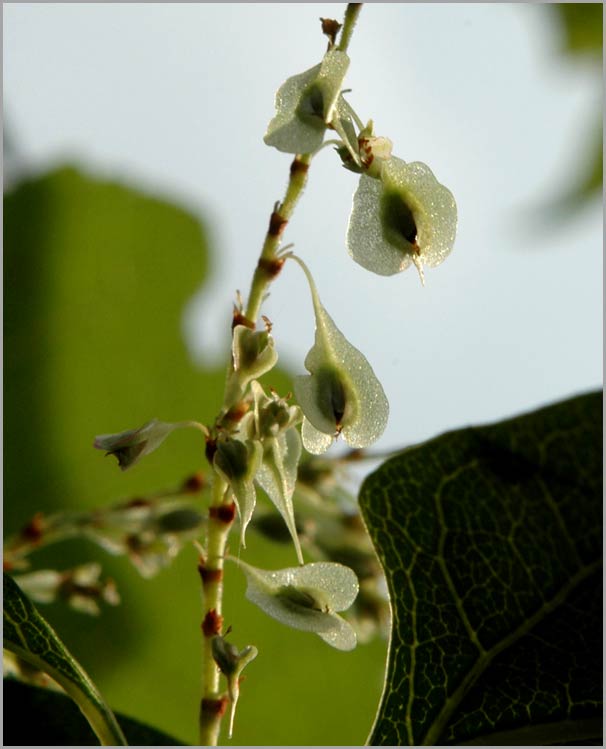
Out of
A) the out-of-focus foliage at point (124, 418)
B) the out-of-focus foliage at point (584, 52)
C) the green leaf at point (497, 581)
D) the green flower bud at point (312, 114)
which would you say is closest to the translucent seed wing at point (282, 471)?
the green leaf at point (497, 581)

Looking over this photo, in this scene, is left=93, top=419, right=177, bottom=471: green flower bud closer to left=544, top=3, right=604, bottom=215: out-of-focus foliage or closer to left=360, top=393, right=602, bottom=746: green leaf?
left=360, top=393, right=602, bottom=746: green leaf

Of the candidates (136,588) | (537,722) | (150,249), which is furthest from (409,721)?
(150,249)

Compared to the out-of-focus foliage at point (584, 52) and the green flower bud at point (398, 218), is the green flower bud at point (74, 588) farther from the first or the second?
the out-of-focus foliage at point (584, 52)

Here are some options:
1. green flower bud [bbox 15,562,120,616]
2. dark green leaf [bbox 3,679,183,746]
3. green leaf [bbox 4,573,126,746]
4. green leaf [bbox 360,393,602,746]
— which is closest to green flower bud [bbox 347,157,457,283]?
green leaf [bbox 360,393,602,746]

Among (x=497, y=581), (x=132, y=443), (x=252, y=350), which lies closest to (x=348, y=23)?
(x=252, y=350)

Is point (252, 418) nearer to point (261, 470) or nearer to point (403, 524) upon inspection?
point (261, 470)
